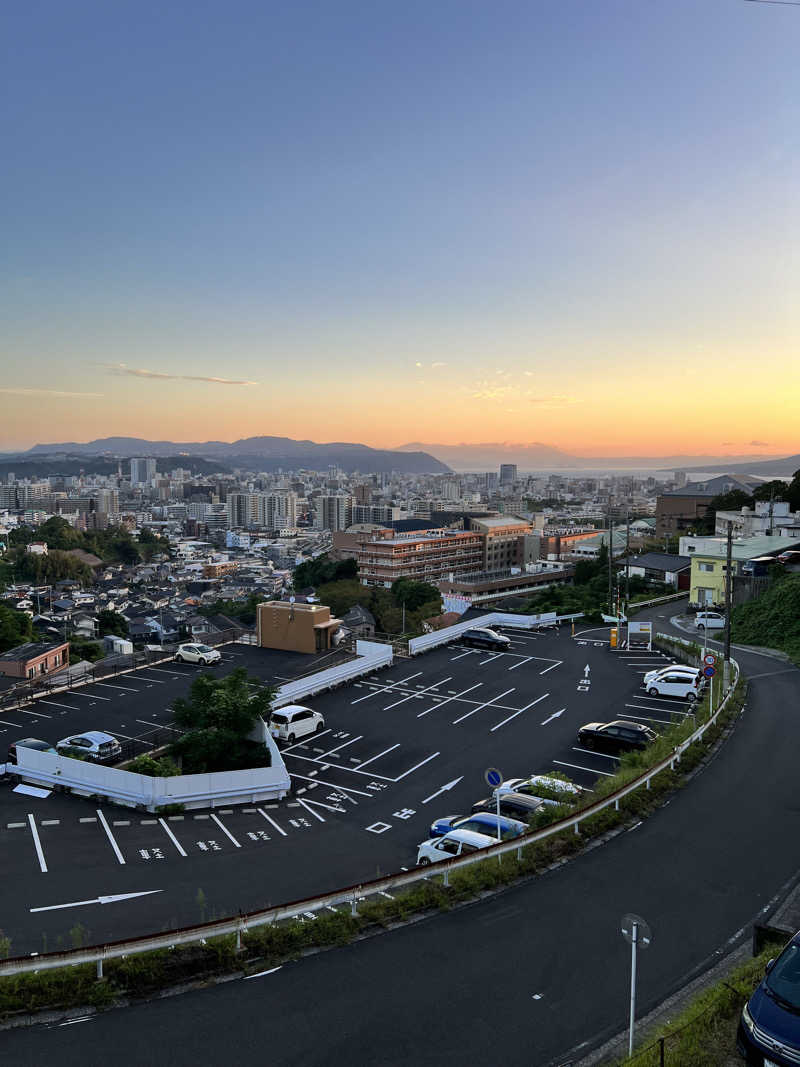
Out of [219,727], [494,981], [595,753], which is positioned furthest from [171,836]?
[595,753]

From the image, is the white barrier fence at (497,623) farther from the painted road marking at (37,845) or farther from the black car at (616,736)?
the painted road marking at (37,845)

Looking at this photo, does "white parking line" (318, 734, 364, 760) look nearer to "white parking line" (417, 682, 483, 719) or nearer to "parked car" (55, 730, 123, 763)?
"white parking line" (417, 682, 483, 719)

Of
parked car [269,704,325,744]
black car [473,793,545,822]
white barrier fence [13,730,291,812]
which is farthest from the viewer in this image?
parked car [269,704,325,744]

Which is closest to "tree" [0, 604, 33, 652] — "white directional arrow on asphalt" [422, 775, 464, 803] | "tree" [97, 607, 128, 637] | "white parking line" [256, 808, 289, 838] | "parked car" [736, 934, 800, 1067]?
"tree" [97, 607, 128, 637]

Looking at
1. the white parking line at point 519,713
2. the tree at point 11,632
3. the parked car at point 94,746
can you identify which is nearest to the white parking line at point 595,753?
the white parking line at point 519,713

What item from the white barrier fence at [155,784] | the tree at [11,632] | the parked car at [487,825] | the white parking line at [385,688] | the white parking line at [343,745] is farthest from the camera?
the tree at [11,632]

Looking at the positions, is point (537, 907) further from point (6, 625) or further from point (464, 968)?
point (6, 625)
